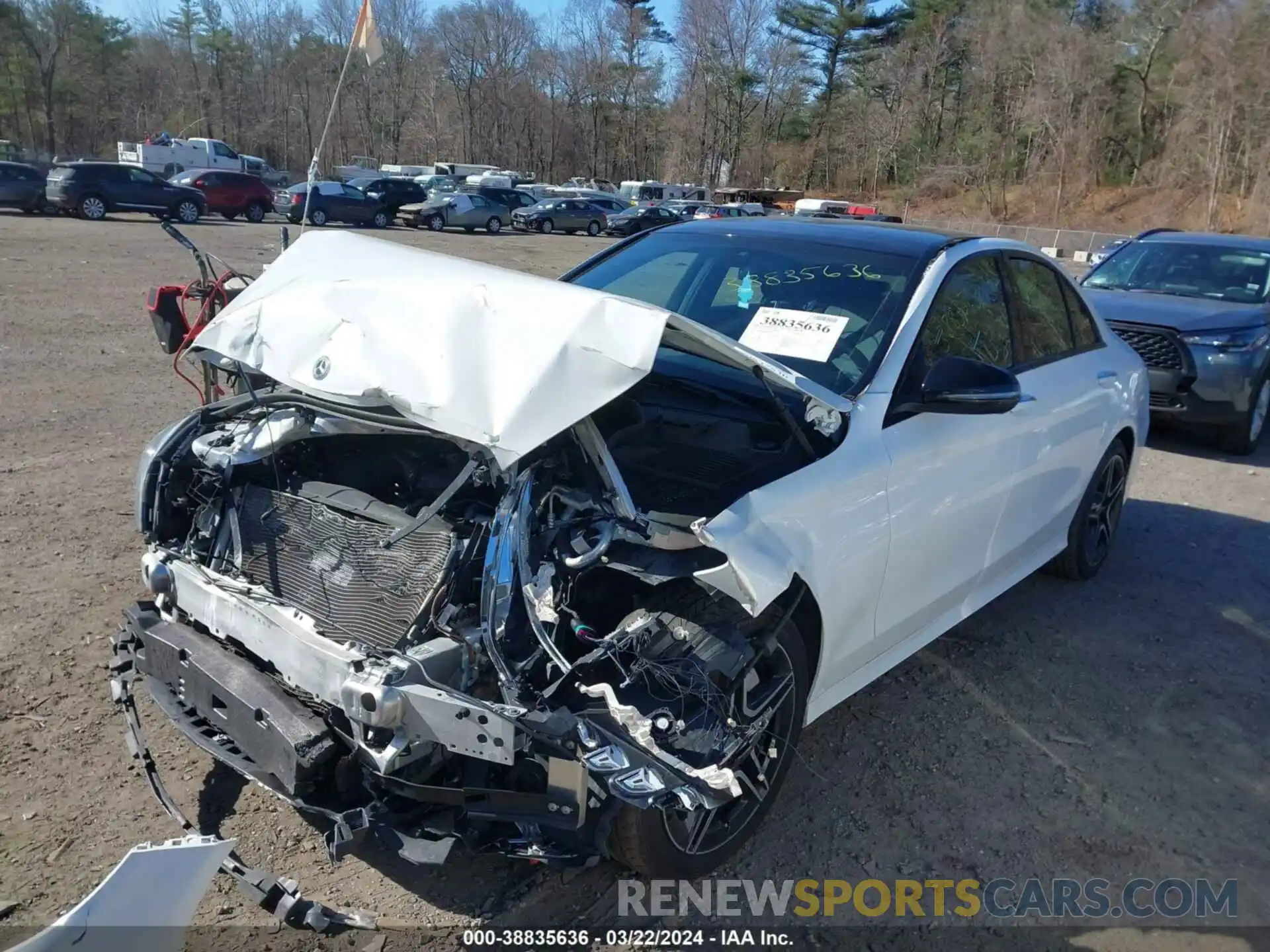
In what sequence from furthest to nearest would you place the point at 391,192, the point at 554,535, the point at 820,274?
the point at 391,192, the point at 820,274, the point at 554,535

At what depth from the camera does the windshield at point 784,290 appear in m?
3.47

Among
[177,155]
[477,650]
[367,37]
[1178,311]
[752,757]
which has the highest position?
[177,155]

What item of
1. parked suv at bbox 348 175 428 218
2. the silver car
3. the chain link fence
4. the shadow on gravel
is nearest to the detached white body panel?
the shadow on gravel

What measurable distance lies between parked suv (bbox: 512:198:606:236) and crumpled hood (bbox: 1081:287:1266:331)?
2885 cm

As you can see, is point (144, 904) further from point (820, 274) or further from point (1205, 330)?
point (1205, 330)

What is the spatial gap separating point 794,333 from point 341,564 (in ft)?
6.03

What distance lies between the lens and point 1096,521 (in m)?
5.16

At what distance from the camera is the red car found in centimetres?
2964

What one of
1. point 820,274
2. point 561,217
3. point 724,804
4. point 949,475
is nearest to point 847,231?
point 820,274

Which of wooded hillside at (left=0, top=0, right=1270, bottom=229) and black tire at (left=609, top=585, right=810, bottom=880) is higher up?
wooded hillside at (left=0, top=0, right=1270, bottom=229)

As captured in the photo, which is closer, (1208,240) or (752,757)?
(752,757)

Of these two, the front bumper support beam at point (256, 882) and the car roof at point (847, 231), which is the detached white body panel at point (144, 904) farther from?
the car roof at point (847, 231)

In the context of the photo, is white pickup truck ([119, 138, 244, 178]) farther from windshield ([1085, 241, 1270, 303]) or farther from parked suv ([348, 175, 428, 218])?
windshield ([1085, 241, 1270, 303])

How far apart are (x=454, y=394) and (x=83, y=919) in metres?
1.44
